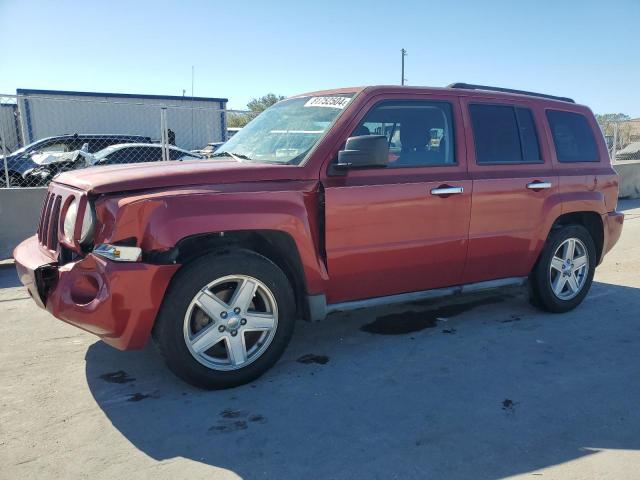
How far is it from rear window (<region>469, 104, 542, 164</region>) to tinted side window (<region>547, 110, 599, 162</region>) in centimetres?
31

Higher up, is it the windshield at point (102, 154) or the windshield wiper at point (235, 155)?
the windshield wiper at point (235, 155)

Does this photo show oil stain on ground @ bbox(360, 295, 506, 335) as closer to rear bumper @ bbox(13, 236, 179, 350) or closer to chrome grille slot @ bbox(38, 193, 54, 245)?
rear bumper @ bbox(13, 236, 179, 350)

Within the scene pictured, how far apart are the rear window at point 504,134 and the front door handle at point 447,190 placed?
37 cm

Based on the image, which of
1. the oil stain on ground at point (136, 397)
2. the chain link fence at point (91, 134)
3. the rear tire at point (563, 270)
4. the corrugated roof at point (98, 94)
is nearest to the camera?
the oil stain on ground at point (136, 397)

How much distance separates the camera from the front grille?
11.7ft

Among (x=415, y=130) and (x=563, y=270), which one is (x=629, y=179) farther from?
(x=415, y=130)

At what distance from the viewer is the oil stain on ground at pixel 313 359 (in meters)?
3.89

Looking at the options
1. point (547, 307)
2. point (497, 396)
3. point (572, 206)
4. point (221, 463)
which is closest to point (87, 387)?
point (221, 463)

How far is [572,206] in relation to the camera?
486cm

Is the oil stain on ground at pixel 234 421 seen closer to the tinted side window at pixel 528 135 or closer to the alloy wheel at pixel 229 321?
the alloy wheel at pixel 229 321

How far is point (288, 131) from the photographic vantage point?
4102 mm

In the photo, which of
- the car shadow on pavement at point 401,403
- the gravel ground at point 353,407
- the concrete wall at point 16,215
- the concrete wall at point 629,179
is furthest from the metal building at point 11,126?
the concrete wall at point 629,179

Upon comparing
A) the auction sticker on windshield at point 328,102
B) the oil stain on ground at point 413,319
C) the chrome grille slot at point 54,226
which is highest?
the auction sticker on windshield at point 328,102

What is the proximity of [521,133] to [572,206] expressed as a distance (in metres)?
0.83
